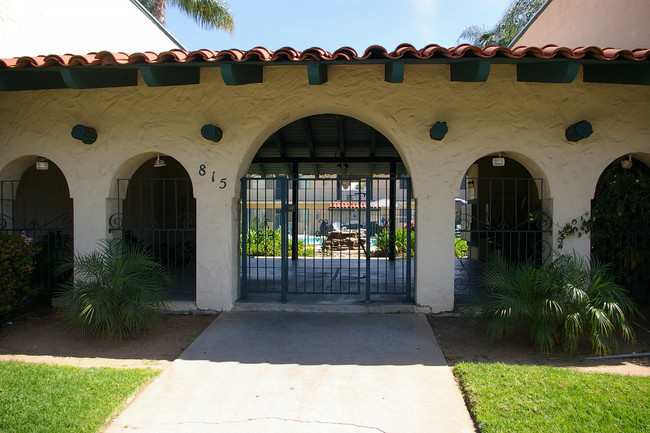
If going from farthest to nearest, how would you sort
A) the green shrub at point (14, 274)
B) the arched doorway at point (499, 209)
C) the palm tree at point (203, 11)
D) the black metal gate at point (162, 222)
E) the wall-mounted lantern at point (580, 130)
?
the palm tree at point (203, 11) → the black metal gate at point (162, 222) → the arched doorway at point (499, 209) → the wall-mounted lantern at point (580, 130) → the green shrub at point (14, 274)

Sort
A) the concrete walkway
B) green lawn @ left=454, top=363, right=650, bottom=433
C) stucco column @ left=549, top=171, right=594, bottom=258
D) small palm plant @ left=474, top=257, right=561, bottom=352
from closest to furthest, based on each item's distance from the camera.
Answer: green lawn @ left=454, top=363, right=650, bottom=433, the concrete walkway, small palm plant @ left=474, top=257, right=561, bottom=352, stucco column @ left=549, top=171, right=594, bottom=258

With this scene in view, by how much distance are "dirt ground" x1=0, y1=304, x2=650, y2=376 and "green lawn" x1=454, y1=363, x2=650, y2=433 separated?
389mm

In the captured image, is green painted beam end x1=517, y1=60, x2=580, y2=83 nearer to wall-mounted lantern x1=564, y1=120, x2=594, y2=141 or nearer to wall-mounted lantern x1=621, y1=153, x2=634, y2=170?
wall-mounted lantern x1=564, y1=120, x2=594, y2=141

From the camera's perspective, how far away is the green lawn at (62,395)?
10.0 feet

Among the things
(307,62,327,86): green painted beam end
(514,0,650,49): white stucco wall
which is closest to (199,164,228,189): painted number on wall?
(307,62,327,86): green painted beam end

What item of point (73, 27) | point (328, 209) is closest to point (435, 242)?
point (328, 209)

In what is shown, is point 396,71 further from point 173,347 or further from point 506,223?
point 173,347

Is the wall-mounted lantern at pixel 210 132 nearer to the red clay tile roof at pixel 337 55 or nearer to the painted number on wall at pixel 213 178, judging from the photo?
the painted number on wall at pixel 213 178

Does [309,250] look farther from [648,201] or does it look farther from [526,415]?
[526,415]

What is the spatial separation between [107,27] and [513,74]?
737cm

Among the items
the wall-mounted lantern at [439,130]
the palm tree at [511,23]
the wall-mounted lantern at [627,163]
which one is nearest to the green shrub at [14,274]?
the wall-mounted lantern at [439,130]

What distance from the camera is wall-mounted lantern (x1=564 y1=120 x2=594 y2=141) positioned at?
17.4ft

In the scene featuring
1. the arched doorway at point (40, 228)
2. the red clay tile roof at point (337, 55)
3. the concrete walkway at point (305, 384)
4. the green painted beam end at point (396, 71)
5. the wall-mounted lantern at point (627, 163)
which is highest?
the red clay tile roof at point (337, 55)

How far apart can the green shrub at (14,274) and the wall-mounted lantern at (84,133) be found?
160 cm
